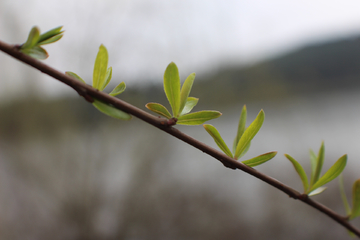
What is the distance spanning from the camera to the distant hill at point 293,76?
0.70 m

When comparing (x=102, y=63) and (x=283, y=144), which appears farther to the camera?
(x=283, y=144)

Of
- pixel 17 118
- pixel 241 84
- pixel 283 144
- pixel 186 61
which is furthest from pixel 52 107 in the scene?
pixel 283 144

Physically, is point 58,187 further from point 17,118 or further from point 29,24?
point 29,24

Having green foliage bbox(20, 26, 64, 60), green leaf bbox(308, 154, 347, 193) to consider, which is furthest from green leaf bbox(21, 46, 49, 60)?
green leaf bbox(308, 154, 347, 193)

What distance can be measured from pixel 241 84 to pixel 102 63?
0.70 meters

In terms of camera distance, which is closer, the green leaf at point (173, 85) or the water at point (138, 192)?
the green leaf at point (173, 85)

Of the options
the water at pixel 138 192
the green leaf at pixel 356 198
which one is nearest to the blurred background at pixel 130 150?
the water at pixel 138 192

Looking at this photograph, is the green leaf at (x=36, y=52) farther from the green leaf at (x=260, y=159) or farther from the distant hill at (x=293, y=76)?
the distant hill at (x=293, y=76)

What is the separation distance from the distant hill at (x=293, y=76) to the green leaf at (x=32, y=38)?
63cm

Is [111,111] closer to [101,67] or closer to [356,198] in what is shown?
[101,67]

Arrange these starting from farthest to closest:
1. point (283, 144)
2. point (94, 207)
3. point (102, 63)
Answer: point (283, 144) < point (94, 207) < point (102, 63)

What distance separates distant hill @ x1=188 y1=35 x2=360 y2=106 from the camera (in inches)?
27.6

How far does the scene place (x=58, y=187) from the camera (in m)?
0.60

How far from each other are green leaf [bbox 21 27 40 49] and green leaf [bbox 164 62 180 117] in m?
0.05
